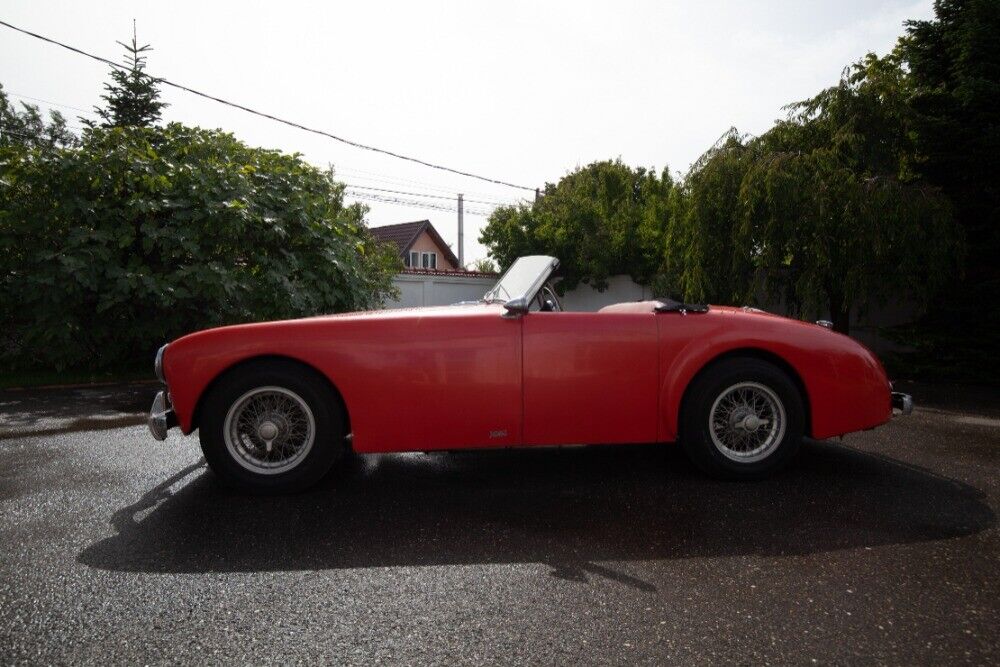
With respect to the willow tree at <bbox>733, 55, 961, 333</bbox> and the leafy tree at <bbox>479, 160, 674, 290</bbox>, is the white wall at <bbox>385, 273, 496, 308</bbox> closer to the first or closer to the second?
the leafy tree at <bbox>479, 160, 674, 290</bbox>

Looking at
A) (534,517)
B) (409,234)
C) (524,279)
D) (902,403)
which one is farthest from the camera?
(409,234)

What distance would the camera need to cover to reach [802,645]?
72.9 inches

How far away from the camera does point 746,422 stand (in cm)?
359

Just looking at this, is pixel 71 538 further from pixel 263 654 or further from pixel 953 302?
pixel 953 302

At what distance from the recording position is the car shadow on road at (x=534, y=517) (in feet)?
8.48

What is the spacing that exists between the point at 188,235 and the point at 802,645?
31.0 feet

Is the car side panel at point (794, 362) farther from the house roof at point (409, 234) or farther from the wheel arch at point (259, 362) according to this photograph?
the house roof at point (409, 234)

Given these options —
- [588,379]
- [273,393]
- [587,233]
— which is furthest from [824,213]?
[587,233]

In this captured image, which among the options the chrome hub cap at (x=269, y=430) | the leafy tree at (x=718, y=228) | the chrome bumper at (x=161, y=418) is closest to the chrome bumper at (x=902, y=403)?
the chrome hub cap at (x=269, y=430)

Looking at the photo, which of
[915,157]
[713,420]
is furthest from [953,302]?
[713,420]

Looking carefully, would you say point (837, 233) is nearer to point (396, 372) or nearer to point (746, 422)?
point (746, 422)

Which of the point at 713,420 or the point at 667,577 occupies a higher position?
the point at 713,420

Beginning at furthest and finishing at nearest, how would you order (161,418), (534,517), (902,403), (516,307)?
1. (902,403)
2. (516,307)
3. (161,418)
4. (534,517)

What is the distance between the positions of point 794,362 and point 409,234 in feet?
123
